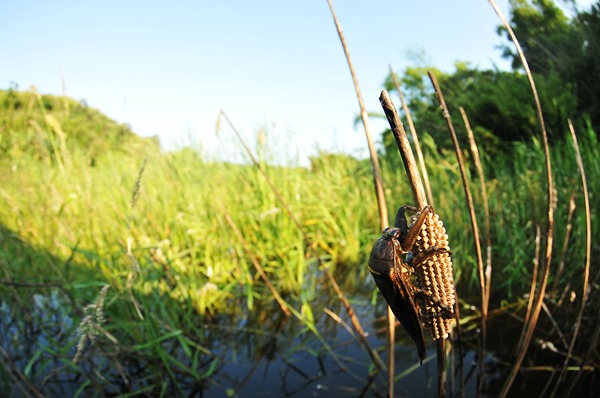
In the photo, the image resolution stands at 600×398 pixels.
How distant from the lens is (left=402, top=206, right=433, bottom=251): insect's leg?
351 millimetres

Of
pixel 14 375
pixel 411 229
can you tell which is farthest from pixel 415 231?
pixel 14 375

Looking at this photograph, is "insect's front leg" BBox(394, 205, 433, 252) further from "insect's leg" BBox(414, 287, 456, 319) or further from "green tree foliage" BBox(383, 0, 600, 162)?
"green tree foliage" BBox(383, 0, 600, 162)

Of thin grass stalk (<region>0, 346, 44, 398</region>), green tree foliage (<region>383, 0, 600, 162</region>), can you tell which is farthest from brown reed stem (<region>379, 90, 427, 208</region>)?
green tree foliage (<region>383, 0, 600, 162</region>)

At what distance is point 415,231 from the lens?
14.0 inches

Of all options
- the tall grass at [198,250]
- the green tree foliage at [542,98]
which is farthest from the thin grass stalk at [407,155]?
the green tree foliage at [542,98]

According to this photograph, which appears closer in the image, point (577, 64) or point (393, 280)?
point (393, 280)

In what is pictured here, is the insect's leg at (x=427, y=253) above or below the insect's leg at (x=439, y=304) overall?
above

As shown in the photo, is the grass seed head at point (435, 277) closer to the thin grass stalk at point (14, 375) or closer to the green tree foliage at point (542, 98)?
the thin grass stalk at point (14, 375)


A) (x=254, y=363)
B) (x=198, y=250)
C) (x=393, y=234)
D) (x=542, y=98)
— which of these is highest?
(x=542, y=98)

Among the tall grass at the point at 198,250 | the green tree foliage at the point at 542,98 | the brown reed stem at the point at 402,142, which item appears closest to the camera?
the brown reed stem at the point at 402,142

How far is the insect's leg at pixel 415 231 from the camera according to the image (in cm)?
35

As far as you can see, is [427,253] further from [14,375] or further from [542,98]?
[542,98]

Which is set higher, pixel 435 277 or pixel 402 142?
pixel 402 142

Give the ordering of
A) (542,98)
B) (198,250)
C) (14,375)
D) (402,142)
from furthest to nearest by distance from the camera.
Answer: (542,98), (198,250), (14,375), (402,142)
